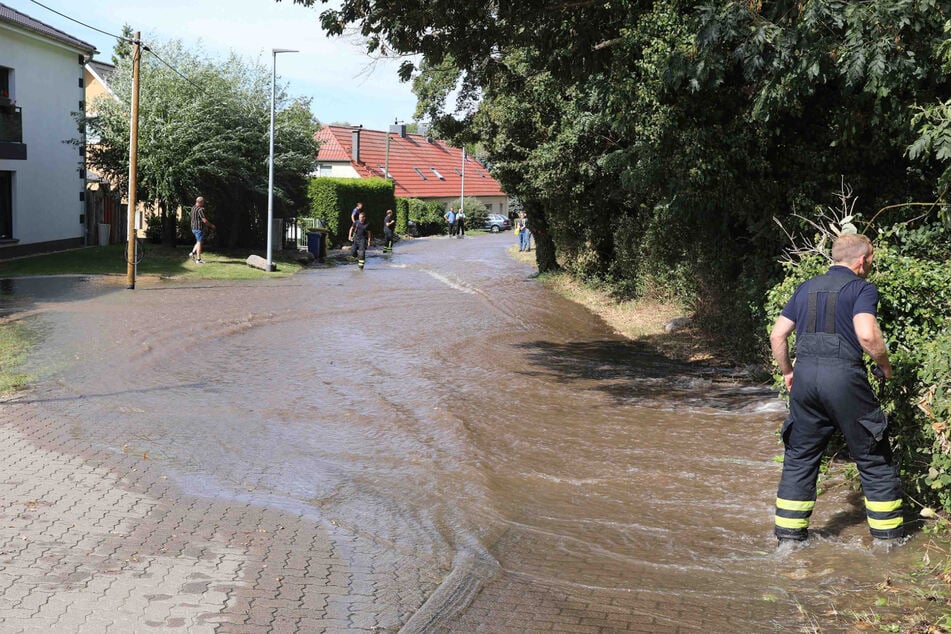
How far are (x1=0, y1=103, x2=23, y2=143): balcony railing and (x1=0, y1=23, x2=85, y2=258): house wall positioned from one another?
1.05 m

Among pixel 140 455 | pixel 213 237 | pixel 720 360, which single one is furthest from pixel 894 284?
pixel 213 237

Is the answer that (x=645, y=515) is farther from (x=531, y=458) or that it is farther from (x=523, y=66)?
(x=523, y=66)

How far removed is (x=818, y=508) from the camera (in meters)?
6.80

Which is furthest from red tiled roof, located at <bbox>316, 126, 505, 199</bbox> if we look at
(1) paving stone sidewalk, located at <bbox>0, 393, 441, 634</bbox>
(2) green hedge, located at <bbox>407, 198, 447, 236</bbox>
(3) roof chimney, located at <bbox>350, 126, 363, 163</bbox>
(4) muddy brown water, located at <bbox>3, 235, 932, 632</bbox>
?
(1) paving stone sidewalk, located at <bbox>0, 393, 441, 634</bbox>

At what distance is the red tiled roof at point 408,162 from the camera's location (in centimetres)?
6284

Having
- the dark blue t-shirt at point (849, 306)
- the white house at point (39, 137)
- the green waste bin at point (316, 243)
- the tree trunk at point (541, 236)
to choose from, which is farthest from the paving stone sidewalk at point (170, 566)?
the green waste bin at point (316, 243)

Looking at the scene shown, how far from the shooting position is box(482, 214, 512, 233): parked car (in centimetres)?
6825

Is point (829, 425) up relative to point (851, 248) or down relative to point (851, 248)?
down

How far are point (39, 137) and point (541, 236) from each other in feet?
51.0

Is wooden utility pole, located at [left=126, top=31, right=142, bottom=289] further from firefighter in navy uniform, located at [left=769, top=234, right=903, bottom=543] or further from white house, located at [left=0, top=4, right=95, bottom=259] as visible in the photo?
firefighter in navy uniform, located at [left=769, top=234, right=903, bottom=543]

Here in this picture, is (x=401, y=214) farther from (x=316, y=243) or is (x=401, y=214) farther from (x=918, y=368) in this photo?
(x=918, y=368)

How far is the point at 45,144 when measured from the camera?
29.7 metres

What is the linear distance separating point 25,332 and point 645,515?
38.4 ft

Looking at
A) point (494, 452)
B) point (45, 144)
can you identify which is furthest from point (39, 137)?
point (494, 452)
